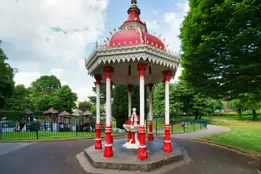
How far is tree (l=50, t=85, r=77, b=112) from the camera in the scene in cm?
3703

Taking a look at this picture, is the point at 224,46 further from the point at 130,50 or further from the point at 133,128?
the point at 133,128

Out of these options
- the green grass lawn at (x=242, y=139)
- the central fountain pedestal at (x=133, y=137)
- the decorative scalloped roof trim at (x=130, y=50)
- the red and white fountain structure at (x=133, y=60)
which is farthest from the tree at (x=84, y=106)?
the decorative scalloped roof trim at (x=130, y=50)

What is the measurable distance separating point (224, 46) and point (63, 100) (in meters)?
36.2

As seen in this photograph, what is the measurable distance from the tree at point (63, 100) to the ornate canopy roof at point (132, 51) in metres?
31.8

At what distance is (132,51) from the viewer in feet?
20.7

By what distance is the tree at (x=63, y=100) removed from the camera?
121 feet

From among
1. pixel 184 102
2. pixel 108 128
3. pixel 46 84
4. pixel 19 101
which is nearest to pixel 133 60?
pixel 108 128

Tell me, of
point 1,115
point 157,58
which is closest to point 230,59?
point 157,58

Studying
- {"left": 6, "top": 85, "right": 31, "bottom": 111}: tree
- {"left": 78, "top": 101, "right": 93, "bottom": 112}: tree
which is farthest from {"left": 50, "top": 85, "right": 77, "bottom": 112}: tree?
{"left": 6, "top": 85, "right": 31, "bottom": 111}: tree

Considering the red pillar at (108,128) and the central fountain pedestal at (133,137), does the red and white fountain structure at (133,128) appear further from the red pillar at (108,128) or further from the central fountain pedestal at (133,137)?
the red pillar at (108,128)

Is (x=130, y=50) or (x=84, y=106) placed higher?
(x=130, y=50)

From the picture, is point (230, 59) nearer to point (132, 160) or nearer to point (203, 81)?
point (203, 81)

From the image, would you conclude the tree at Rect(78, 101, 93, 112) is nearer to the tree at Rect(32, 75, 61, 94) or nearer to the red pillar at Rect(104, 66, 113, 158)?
the tree at Rect(32, 75, 61, 94)

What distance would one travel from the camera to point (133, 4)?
8.63 meters
